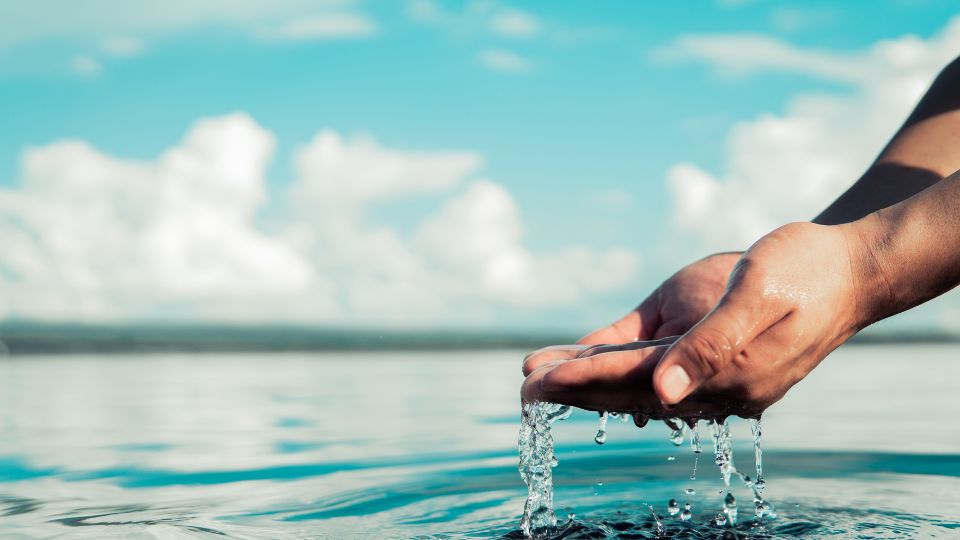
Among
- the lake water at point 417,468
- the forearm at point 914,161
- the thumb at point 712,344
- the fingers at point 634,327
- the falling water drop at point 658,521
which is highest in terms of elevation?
the forearm at point 914,161

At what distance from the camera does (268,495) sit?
4070 mm

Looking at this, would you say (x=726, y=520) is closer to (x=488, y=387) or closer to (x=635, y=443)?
(x=635, y=443)

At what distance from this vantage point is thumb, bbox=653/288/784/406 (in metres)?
2.36

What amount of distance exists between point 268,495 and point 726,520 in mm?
2018

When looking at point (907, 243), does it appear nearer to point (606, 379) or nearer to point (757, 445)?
point (757, 445)

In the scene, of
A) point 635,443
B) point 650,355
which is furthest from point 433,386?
point 650,355

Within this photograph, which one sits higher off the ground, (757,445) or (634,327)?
(634,327)

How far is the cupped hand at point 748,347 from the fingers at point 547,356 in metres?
0.31

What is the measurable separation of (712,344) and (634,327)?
1429 mm

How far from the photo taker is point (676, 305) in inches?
150

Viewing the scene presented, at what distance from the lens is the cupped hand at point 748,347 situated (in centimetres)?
241

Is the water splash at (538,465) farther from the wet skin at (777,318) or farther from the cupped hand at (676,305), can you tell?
the cupped hand at (676,305)

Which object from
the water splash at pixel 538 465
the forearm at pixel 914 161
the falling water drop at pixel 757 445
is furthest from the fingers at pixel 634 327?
the forearm at pixel 914 161

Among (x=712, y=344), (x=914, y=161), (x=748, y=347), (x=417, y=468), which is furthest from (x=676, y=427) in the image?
(x=417, y=468)
